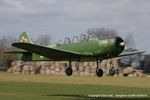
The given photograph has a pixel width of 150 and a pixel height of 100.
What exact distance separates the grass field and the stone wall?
1336 mm

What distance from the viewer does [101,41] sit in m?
23.2

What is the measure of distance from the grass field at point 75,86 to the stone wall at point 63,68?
1336 mm

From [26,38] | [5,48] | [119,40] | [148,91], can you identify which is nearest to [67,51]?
[119,40]

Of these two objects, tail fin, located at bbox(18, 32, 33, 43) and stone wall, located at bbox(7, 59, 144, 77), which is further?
stone wall, located at bbox(7, 59, 144, 77)

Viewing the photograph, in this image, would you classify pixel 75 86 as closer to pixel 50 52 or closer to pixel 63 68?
pixel 63 68

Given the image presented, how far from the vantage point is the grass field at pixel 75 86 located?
6725 centimetres

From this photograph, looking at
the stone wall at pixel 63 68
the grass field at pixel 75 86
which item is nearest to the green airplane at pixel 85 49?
the grass field at pixel 75 86

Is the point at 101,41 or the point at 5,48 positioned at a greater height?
the point at 5,48

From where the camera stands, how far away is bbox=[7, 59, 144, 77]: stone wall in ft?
231

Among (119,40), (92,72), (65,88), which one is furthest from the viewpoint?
(65,88)

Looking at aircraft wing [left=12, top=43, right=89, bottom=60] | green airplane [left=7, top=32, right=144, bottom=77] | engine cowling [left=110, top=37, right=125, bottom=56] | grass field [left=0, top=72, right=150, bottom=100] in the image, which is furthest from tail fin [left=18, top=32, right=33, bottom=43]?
grass field [left=0, top=72, right=150, bottom=100]

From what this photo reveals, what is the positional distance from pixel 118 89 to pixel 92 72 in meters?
6.61

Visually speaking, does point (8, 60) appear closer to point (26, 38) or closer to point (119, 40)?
point (26, 38)

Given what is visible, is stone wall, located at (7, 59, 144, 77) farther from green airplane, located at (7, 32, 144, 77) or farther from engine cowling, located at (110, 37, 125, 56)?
engine cowling, located at (110, 37, 125, 56)
